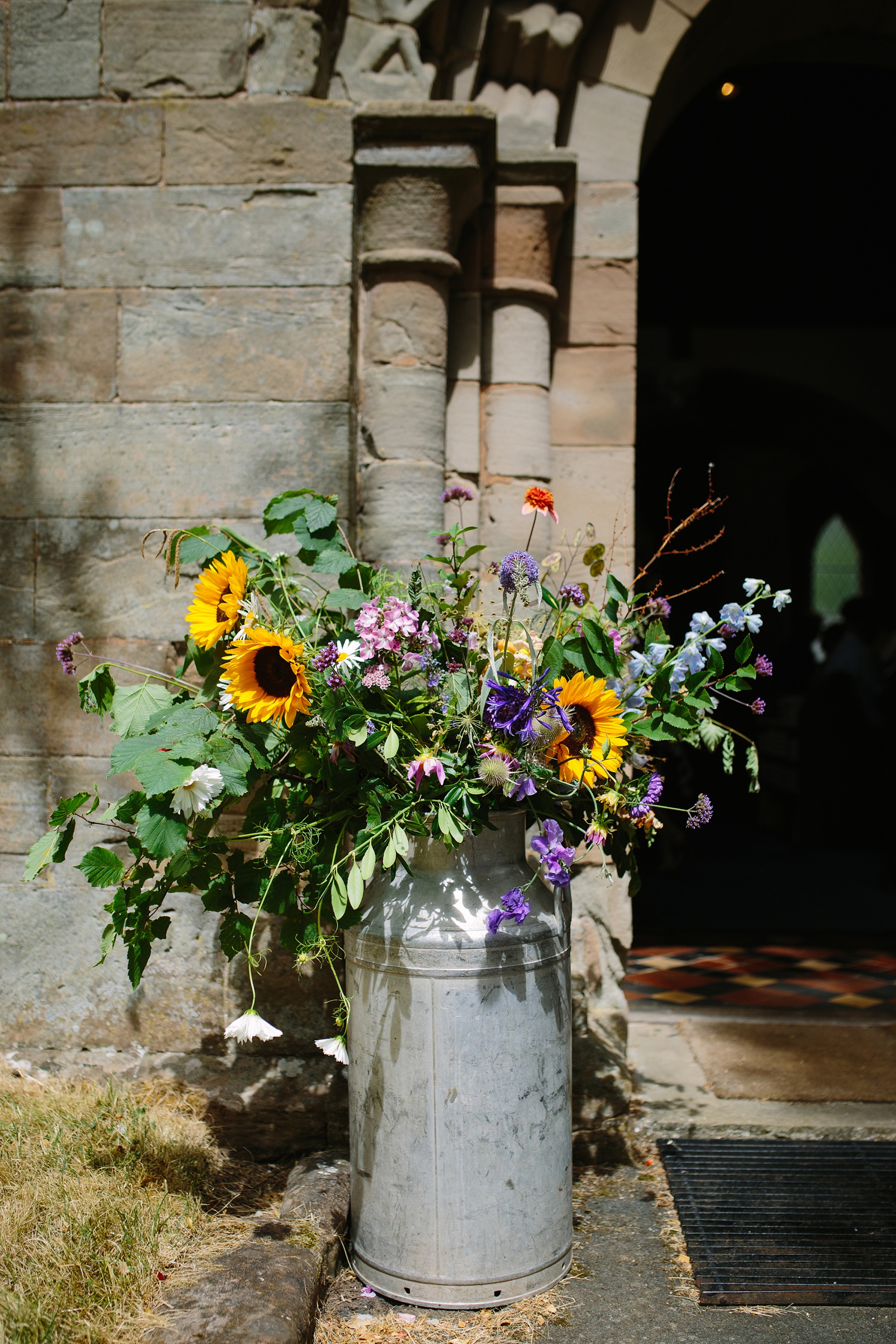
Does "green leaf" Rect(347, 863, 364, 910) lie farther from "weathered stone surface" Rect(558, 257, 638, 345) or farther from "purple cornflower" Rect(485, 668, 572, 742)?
"weathered stone surface" Rect(558, 257, 638, 345)

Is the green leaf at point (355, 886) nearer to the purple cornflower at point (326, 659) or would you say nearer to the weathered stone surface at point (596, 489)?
the purple cornflower at point (326, 659)

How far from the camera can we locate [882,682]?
6.63 meters

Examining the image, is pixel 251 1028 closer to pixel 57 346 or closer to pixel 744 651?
pixel 744 651

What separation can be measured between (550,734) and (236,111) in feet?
6.37

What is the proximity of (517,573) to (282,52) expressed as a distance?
1.76 meters

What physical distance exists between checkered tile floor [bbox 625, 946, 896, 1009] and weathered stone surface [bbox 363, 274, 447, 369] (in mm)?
2398

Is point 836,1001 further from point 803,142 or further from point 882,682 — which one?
point 803,142

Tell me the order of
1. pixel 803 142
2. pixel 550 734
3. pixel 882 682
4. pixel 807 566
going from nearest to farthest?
pixel 550 734 → pixel 803 142 → pixel 882 682 → pixel 807 566

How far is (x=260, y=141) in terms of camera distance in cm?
277

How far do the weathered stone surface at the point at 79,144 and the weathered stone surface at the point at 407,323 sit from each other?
68 centimetres

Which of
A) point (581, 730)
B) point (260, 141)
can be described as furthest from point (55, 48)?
point (581, 730)

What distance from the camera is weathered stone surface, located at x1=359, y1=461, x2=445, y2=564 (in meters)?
2.78

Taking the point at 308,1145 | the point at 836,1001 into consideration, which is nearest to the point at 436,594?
the point at 308,1145

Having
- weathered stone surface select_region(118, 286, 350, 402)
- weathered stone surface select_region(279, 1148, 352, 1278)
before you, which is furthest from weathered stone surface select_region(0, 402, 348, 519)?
weathered stone surface select_region(279, 1148, 352, 1278)
